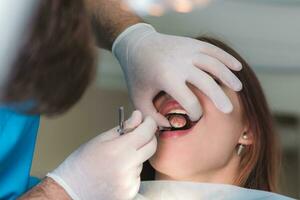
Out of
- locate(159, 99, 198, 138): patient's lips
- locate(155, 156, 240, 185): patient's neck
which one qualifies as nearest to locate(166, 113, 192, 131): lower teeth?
locate(159, 99, 198, 138): patient's lips

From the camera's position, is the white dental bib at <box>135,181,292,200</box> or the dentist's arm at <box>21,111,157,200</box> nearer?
the dentist's arm at <box>21,111,157,200</box>

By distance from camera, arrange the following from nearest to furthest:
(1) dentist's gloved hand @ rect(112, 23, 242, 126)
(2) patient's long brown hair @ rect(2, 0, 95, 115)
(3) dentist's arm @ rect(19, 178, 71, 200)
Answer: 1. (2) patient's long brown hair @ rect(2, 0, 95, 115)
2. (3) dentist's arm @ rect(19, 178, 71, 200)
3. (1) dentist's gloved hand @ rect(112, 23, 242, 126)

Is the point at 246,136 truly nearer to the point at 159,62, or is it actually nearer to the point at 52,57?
the point at 159,62

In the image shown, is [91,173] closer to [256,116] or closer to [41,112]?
[41,112]

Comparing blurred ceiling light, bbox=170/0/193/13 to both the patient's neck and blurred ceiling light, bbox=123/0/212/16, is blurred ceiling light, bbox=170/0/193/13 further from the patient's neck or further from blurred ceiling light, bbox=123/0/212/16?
the patient's neck

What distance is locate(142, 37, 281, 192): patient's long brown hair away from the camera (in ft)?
4.76

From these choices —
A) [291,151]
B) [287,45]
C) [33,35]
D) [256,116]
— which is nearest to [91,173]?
[33,35]

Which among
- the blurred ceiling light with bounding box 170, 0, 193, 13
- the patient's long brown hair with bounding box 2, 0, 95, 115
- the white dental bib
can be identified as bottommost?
the white dental bib

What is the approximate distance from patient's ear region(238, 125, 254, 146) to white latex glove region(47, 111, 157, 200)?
313 millimetres

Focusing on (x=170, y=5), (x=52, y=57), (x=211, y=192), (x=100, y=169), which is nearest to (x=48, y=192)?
(x=100, y=169)

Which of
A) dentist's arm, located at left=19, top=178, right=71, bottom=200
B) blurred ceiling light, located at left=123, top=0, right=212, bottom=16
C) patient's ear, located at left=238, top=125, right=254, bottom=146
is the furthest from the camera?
blurred ceiling light, located at left=123, top=0, right=212, bottom=16

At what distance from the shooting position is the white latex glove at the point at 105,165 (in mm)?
1201

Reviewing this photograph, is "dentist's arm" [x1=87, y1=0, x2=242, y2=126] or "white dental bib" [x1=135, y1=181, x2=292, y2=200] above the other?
"dentist's arm" [x1=87, y1=0, x2=242, y2=126]

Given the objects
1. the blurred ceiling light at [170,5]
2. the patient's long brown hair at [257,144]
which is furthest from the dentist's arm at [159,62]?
the blurred ceiling light at [170,5]
